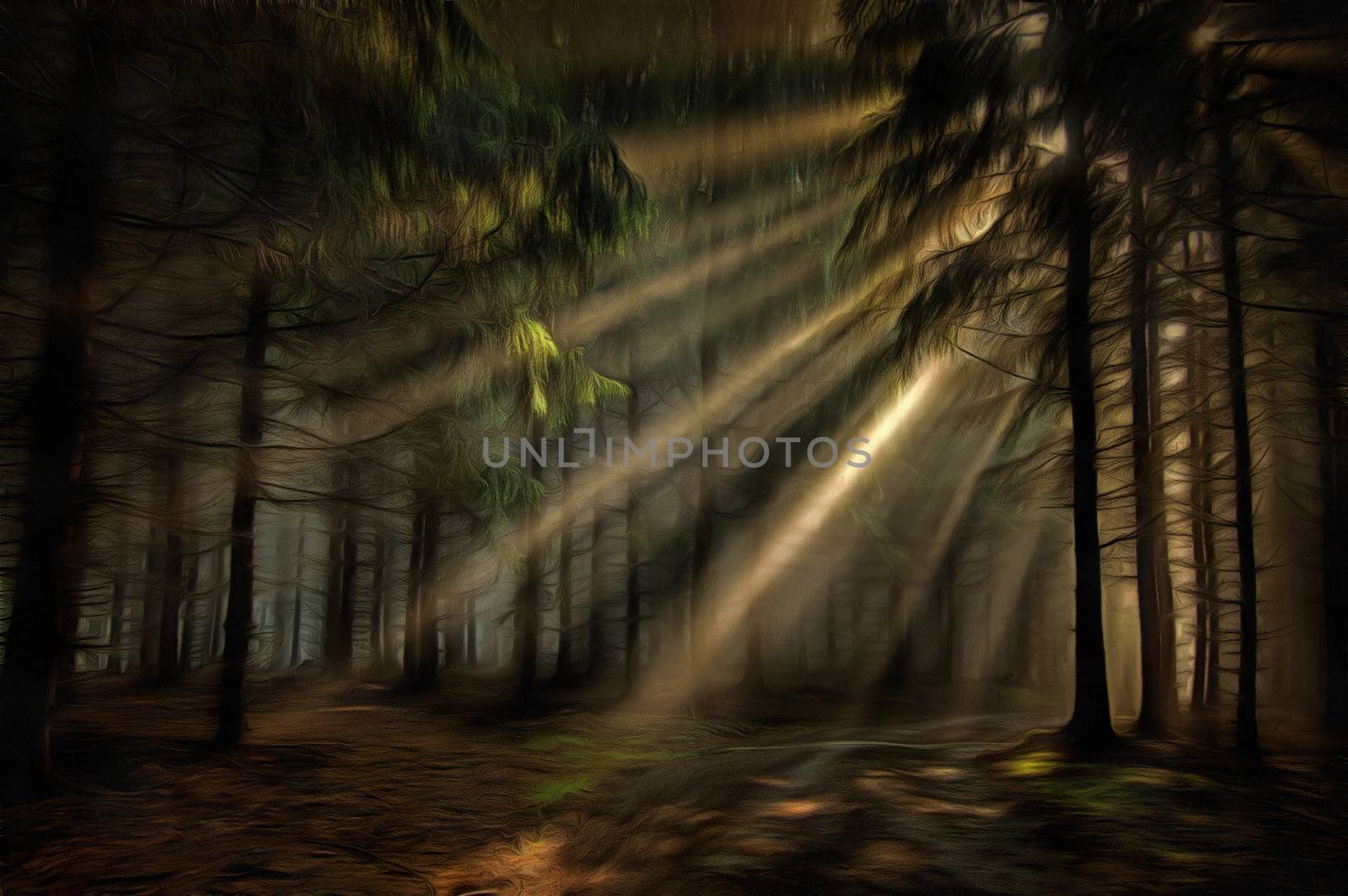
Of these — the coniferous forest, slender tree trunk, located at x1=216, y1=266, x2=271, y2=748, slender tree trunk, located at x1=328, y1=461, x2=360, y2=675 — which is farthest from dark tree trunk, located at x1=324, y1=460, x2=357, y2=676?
slender tree trunk, located at x1=216, y1=266, x2=271, y2=748

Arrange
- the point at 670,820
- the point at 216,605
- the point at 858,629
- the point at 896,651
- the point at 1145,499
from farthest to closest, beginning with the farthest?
the point at 858,629 → the point at 216,605 → the point at 896,651 → the point at 1145,499 → the point at 670,820

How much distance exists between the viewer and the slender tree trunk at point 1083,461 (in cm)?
655

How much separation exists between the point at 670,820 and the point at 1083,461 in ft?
18.2

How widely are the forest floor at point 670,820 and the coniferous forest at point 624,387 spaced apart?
5cm

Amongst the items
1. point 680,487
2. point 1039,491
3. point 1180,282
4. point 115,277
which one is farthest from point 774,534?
point 115,277

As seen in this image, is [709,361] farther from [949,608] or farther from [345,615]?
[949,608]

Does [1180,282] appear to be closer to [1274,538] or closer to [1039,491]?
[1039,491]

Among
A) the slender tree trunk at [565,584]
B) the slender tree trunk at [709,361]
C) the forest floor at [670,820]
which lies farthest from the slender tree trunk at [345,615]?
the slender tree trunk at [709,361]

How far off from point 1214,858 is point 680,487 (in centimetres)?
996

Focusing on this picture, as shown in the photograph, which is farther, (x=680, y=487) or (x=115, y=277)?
(x=680, y=487)

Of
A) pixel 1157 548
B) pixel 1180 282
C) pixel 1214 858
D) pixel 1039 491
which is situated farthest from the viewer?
pixel 1039 491

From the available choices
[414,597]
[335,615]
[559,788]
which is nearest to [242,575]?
[559,788]

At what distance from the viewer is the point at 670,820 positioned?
535cm

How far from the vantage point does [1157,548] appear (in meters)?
9.45
